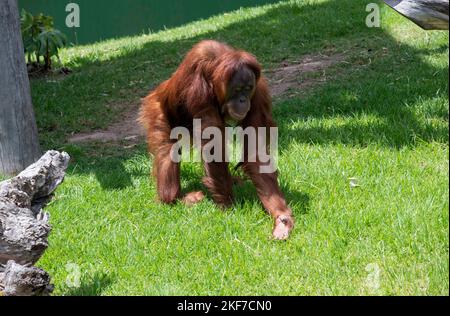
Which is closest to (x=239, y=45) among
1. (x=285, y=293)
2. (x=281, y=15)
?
(x=281, y=15)

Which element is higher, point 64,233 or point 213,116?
point 213,116

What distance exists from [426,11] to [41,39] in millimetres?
5997

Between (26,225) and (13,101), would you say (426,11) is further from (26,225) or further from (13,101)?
(13,101)

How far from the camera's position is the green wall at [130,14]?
11.6m

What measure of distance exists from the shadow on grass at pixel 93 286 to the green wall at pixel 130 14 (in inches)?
332

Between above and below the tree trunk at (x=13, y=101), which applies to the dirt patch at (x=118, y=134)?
below

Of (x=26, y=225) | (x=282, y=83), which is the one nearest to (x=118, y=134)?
(x=282, y=83)

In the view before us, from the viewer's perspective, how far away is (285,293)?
3.14m

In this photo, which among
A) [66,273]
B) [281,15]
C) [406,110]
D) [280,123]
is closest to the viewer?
[66,273]

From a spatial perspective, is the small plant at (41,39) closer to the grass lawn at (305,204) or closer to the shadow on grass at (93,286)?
the grass lawn at (305,204)

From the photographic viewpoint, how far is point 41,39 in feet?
26.2

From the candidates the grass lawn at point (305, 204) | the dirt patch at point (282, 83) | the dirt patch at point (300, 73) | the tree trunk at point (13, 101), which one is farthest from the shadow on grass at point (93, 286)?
the dirt patch at point (300, 73)

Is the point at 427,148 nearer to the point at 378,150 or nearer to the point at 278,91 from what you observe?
the point at 378,150

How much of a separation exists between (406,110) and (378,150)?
69 cm
